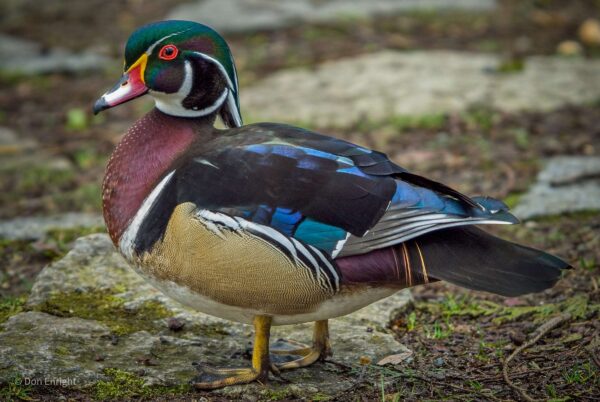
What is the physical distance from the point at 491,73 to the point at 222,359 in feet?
13.4

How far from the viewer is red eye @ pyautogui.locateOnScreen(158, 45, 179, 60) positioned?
325 centimetres

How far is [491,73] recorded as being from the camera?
6.67 m

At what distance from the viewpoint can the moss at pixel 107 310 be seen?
3.50 meters

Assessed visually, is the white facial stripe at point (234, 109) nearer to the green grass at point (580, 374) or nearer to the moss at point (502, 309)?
the moss at point (502, 309)

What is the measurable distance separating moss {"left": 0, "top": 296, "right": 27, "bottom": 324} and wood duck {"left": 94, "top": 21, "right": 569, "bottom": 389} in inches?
29.3

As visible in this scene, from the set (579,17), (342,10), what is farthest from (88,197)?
(579,17)

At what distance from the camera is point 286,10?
334 inches

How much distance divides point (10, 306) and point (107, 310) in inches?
16.6

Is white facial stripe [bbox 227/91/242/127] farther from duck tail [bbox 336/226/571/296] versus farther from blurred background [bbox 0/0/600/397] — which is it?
blurred background [bbox 0/0/600/397]

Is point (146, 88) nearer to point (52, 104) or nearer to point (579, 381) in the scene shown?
point (579, 381)

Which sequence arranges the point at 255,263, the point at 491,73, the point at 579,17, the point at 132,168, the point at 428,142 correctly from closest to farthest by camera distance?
the point at 255,263
the point at 132,168
the point at 428,142
the point at 491,73
the point at 579,17

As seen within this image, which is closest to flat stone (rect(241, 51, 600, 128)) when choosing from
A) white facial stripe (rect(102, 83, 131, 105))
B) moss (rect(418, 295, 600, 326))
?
moss (rect(418, 295, 600, 326))

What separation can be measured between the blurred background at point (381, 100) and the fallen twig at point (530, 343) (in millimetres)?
100

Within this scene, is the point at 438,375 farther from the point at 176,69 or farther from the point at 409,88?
the point at 409,88
